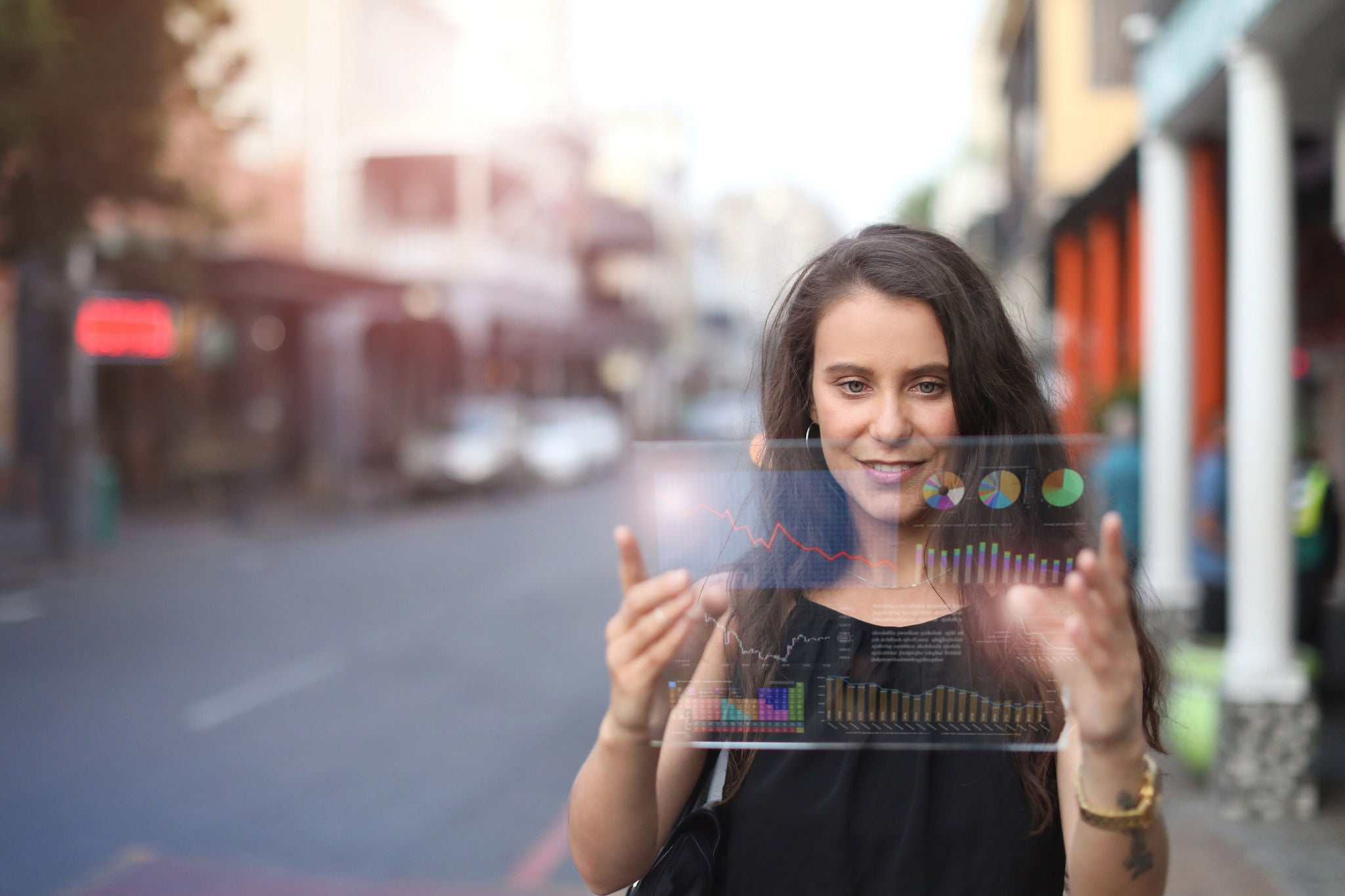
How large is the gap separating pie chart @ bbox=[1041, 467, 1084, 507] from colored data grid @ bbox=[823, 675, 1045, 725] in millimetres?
269

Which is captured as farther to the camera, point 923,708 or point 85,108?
point 85,108

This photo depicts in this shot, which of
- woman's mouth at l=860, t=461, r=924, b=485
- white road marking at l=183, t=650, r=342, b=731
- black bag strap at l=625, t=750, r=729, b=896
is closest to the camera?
woman's mouth at l=860, t=461, r=924, b=485

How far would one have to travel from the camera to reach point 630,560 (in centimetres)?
146

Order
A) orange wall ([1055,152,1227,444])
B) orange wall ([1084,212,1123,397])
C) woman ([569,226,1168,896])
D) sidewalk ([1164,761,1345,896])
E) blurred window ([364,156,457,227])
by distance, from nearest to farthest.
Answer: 1. woman ([569,226,1168,896])
2. sidewalk ([1164,761,1345,896])
3. orange wall ([1055,152,1227,444])
4. orange wall ([1084,212,1123,397])
5. blurred window ([364,156,457,227])

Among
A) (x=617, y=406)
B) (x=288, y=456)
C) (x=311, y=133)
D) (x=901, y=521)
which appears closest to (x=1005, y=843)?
(x=901, y=521)

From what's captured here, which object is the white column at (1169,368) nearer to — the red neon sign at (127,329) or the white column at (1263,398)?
the white column at (1263,398)

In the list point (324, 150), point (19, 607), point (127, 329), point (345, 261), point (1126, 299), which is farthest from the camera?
point (324, 150)

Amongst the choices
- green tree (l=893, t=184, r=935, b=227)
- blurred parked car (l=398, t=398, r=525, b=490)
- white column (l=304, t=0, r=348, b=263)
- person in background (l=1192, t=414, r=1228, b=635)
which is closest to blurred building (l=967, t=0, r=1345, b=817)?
person in background (l=1192, t=414, r=1228, b=635)

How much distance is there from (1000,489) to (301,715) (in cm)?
646

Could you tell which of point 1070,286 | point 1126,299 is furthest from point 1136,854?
point 1070,286

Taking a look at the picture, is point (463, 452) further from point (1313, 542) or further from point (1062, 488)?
point (1062, 488)

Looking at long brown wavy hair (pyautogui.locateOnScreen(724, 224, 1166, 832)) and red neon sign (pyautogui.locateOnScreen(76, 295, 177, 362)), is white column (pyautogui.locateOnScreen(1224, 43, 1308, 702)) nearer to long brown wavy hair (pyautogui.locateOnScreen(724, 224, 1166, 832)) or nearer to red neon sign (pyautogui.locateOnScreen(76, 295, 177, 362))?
long brown wavy hair (pyautogui.locateOnScreen(724, 224, 1166, 832))

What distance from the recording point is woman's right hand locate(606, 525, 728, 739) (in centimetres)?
144

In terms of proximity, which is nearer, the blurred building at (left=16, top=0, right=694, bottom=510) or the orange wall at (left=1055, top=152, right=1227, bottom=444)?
the orange wall at (left=1055, top=152, right=1227, bottom=444)
